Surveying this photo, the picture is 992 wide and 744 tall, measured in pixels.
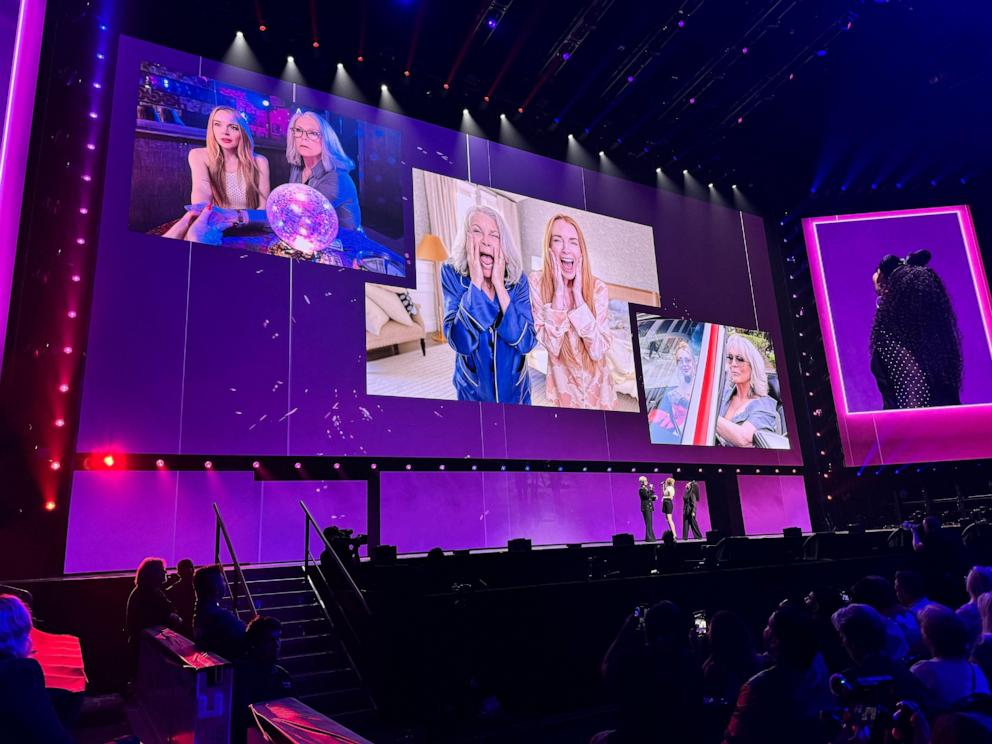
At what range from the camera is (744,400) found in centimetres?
1486

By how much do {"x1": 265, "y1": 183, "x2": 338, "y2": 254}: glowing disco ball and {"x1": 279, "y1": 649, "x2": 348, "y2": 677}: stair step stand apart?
6.54 meters

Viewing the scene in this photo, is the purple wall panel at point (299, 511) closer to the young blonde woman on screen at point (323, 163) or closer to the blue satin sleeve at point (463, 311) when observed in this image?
the blue satin sleeve at point (463, 311)

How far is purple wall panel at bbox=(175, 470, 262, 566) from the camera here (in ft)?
32.0

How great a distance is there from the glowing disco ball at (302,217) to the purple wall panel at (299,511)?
3.88 metres

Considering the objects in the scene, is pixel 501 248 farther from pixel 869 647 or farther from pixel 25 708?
pixel 25 708

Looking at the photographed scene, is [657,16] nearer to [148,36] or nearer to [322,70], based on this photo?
[322,70]

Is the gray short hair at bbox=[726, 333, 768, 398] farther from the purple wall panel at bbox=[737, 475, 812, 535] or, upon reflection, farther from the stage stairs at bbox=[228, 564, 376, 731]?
the stage stairs at bbox=[228, 564, 376, 731]

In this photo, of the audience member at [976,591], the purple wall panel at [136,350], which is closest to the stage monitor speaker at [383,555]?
the purple wall panel at [136,350]

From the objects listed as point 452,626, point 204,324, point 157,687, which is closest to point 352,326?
point 204,324

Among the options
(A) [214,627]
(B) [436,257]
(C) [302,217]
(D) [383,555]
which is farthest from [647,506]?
(A) [214,627]

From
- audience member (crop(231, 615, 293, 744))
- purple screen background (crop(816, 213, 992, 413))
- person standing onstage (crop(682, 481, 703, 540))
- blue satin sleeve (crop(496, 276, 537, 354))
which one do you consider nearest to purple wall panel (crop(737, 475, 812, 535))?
person standing onstage (crop(682, 481, 703, 540))

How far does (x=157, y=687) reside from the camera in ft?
14.8

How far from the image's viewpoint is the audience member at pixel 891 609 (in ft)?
13.9

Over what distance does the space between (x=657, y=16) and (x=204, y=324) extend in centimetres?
950
